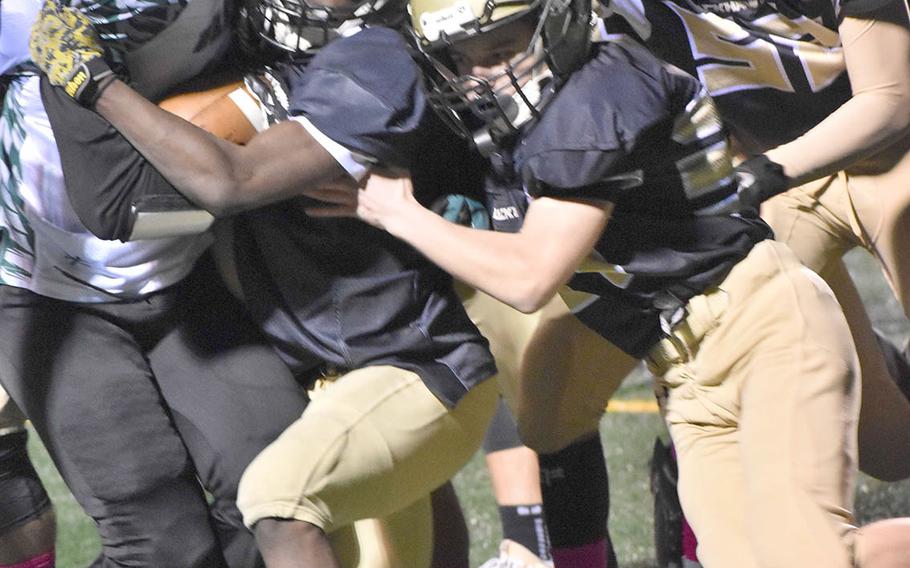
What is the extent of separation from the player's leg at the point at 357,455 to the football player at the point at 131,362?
188 mm

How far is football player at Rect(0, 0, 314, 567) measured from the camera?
228cm

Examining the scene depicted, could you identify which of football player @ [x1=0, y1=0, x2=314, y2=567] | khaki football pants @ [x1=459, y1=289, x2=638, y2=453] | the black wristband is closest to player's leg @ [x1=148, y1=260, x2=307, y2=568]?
football player @ [x1=0, y1=0, x2=314, y2=567]

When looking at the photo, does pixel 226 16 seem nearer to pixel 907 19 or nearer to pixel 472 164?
pixel 472 164

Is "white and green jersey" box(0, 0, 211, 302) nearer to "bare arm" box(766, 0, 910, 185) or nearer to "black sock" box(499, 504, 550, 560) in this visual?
"black sock" box(499, 504, 550, 560)

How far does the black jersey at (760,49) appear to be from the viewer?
262 cm

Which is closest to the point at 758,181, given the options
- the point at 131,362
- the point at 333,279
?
the point at 333,279

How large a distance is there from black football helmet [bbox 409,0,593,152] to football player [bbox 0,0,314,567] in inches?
14.3

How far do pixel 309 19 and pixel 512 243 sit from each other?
0.49 metres

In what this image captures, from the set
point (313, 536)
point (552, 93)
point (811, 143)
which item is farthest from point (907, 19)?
point (313, 536)

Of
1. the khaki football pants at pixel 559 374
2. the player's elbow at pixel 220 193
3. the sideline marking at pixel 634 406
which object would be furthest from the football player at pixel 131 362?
the sideline marking at pixel 634 406

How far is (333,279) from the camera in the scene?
7.32ft

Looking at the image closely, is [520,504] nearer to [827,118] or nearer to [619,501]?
[619,501]

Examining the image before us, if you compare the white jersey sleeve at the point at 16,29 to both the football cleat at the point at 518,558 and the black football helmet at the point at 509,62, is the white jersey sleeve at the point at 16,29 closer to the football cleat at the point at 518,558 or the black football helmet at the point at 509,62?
the black football helmet at the point at 509,62

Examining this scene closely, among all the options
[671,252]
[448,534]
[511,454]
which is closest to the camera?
[671,252]
